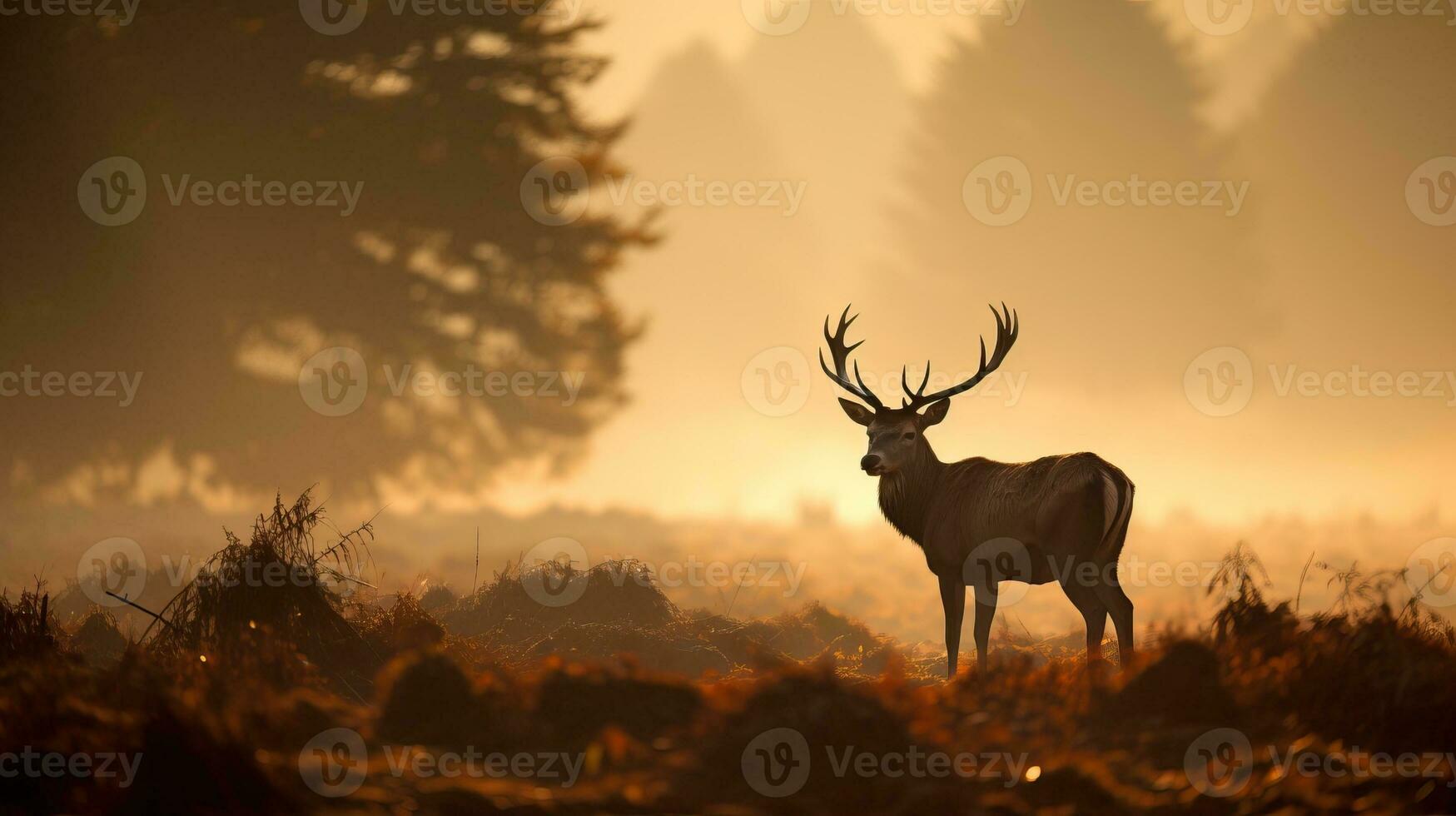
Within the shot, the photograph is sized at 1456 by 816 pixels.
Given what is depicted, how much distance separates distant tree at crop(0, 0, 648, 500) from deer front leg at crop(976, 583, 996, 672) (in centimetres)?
1185

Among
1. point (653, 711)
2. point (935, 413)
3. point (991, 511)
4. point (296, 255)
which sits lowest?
point (653, 711)

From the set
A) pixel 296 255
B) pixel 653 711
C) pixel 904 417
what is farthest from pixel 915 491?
pixel 296 255

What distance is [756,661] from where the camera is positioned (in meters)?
6.59

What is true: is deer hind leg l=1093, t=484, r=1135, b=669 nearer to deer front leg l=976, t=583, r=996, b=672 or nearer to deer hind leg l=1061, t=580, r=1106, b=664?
deer hind leg l=1061, t=580, r=1106, b=664

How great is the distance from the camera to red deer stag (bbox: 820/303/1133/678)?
8.92 m

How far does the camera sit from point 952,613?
955 cm

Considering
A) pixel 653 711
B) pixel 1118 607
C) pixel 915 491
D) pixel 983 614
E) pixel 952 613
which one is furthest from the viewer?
pixel 915 491

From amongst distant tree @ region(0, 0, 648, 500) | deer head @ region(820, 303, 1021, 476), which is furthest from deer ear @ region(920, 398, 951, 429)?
distant tree @ region(0, 0, 648, 500)

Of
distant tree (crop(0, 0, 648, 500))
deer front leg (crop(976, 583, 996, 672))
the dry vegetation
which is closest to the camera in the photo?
the dry vegetation

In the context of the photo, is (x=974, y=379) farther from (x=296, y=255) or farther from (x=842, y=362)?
(x=296, y=255)

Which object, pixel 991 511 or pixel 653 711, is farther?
pixel 991 511

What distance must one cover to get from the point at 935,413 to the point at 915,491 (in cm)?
72

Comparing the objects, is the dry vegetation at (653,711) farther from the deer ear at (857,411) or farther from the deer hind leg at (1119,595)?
the deer ear at (857,411)

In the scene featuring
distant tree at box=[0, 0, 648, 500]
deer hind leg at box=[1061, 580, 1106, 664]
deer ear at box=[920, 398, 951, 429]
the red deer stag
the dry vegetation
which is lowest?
the dry vegetation
